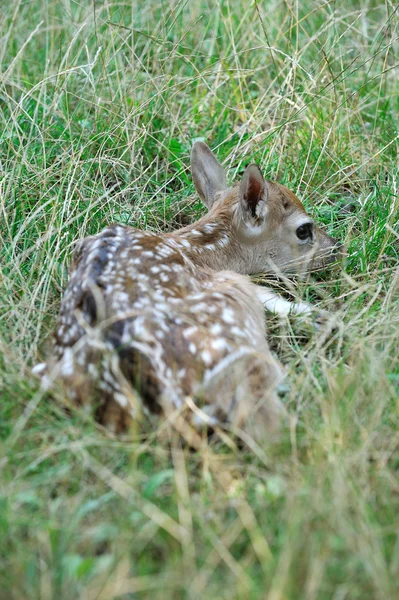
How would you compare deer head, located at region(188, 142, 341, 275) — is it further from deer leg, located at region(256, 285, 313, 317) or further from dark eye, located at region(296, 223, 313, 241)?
deer leg, located at region(256, 285, 313, 317)

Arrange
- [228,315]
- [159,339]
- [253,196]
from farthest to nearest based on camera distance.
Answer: [253,196] < [228,315] < [159,339]

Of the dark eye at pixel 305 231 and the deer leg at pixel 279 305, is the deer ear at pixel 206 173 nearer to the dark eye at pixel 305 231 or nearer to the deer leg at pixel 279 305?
the dark eye at pixel 305 231

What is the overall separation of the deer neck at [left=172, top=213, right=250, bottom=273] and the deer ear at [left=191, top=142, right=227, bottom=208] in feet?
0.89

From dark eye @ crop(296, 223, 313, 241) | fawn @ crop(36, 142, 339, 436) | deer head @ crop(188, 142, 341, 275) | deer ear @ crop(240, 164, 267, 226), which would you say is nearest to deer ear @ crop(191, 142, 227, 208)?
deer head @ crop(188, 142, 341, 275)

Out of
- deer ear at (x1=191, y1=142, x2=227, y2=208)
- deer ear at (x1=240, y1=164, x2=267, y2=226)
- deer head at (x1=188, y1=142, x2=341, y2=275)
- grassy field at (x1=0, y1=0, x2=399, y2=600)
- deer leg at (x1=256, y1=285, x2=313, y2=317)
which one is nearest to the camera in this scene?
grassy field at (x1=0, y1=0, x2=399, y2=600)

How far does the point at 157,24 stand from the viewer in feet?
20.9

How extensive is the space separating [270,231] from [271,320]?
0.71 metres

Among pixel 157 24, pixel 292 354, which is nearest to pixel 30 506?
pixel 292 354

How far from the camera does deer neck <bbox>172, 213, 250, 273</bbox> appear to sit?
4.95 metres

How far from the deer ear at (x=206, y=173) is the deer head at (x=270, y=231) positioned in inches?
1.7

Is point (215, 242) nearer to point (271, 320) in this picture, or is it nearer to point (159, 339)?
point (271, 320)

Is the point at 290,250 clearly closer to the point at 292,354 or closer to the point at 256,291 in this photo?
the point at 256,291

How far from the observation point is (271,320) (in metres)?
4.72

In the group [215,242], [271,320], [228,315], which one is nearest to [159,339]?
[228,315]
